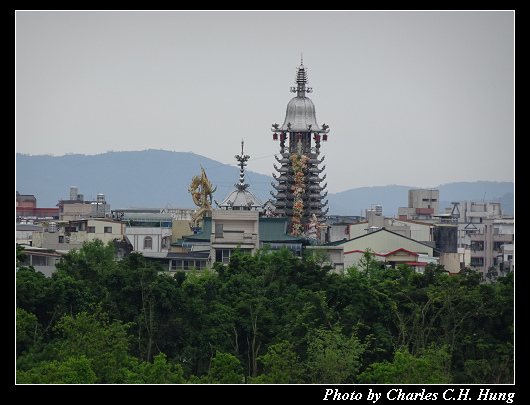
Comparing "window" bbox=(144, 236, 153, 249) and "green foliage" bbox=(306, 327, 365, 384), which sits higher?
"window" bbox=(144, 236, 153, 249)

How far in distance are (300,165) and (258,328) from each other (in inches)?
A: 2779

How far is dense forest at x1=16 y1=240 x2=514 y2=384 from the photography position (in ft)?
179

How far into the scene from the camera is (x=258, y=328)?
5934 centimetres

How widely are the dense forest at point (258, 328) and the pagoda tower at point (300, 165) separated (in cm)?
5727

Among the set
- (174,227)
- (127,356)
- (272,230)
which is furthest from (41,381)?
(174,227)

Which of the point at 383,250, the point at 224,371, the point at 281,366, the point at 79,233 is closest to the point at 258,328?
the point at 281,366

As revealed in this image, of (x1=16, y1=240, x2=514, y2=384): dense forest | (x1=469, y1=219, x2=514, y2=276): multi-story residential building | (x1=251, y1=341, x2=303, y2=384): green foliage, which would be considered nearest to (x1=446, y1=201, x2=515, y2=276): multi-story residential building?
(x1=469, y1=219, x2=514, y2=276): multi-story residential building

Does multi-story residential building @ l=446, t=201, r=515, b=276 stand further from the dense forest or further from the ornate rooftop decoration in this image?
the dense forest

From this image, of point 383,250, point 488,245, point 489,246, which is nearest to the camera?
point 383,250

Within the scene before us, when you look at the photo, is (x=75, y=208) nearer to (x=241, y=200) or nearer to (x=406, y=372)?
(x=241, y=200)

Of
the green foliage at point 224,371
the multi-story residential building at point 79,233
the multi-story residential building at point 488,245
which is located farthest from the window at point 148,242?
the green foliage at point 224,371

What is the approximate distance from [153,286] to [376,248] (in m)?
34.1

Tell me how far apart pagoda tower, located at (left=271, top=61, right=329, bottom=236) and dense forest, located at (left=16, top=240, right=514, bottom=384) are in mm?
57271

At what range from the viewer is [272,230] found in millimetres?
95438
